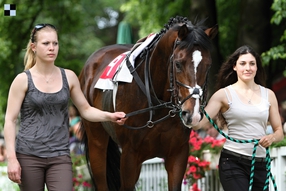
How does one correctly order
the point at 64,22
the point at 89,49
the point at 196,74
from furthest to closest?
the point at 89,49 < the point at 64,22 < the point at 196,74

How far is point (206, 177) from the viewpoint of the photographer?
8523 millimetres

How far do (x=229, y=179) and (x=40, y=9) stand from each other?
9.14m

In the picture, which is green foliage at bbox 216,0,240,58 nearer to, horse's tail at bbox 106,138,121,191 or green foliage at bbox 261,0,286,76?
green foliage at bbox 261,0,286,76

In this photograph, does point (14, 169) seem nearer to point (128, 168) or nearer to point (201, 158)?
point (128, 168)

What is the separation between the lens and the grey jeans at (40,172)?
4.79 metres

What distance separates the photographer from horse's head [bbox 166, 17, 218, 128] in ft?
16.7

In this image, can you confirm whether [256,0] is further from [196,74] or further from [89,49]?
[89,49]

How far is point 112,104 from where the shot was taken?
657cm

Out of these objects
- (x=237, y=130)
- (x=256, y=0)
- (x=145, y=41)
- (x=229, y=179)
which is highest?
(x=256, y=0)

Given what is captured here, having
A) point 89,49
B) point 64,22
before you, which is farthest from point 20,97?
point 89,49

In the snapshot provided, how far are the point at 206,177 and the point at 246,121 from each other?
315 cm

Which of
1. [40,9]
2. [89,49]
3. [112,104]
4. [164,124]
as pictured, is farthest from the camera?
[89,49]

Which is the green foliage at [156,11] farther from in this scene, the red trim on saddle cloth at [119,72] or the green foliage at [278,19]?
the red trim on saddle cloth at [119,72]

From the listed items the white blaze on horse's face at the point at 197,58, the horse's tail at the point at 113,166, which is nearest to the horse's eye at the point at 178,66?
the white blaze on horse's face at the point at 197,58
